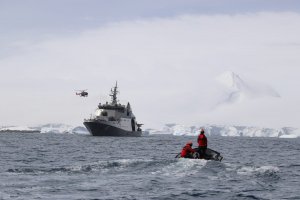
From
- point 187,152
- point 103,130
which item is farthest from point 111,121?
point 187,152

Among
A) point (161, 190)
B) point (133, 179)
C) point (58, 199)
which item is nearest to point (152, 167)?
point (133, 179)

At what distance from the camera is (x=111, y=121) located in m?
137

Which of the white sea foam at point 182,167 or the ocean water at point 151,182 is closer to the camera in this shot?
the ocean water at point 151,182

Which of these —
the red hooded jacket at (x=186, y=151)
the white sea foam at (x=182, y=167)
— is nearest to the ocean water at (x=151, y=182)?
the white sea foam at (x=182, y=167)

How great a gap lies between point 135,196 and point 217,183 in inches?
254

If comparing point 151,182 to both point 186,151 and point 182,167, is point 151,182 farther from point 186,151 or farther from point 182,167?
point 186,151

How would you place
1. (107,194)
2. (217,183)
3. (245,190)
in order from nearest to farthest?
(107,194) < (245,190) < (217,183)

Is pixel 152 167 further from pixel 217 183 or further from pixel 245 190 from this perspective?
pixel 245 190

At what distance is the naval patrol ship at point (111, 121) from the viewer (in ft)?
445

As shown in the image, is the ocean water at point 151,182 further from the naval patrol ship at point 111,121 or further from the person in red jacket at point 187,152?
the naval patrol ship at point 111,121

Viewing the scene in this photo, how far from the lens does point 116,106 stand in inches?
5605

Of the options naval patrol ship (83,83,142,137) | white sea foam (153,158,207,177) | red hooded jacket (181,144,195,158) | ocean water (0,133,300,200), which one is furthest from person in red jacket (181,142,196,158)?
naval patrol ship (83,83,142,137)

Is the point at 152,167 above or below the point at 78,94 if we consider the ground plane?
below

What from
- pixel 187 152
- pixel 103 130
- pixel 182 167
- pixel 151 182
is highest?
pixel 103 130
